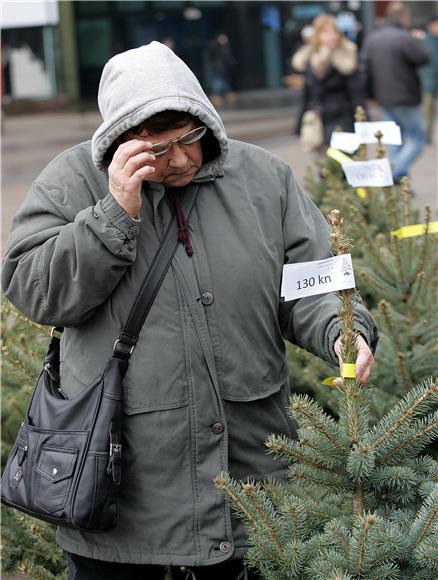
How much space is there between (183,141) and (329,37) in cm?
719

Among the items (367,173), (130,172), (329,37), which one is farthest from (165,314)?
(329,37)

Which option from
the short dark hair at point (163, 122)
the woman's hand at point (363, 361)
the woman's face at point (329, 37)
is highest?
the short dark hair at point (163, 122)

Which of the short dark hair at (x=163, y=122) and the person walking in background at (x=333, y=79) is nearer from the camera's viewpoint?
the short dark hair at (x=163, y=122)

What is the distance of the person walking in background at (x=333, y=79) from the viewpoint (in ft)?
30.1

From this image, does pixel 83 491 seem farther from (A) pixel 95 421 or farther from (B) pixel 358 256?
(B) pixel 358 256

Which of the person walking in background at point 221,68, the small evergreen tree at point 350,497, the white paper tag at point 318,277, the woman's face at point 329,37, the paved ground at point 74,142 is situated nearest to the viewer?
the small evergreen tree at point 350,497

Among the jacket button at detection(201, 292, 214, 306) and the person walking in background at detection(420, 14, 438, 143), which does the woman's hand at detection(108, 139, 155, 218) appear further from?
the person walking in background at detection(420, 14, 438, 143)

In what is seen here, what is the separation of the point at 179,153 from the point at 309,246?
411 millimetres

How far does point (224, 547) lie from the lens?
2.34 m

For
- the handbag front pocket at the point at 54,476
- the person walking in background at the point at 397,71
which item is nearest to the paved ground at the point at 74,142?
the person walking in background at the point at 397,71

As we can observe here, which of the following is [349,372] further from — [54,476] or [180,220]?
[54,476]

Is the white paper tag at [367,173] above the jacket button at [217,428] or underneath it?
above

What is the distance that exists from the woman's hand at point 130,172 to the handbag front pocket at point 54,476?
22.0 inches

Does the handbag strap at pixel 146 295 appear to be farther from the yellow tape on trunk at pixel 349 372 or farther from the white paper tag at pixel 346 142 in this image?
the white paper tag at pixel 346 142
